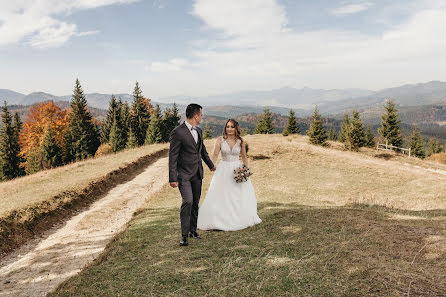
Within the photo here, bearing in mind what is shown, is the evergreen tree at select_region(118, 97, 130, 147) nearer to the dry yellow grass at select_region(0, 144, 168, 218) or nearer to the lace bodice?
the dry yellow grass at select_region(0, 144, 168, 218)

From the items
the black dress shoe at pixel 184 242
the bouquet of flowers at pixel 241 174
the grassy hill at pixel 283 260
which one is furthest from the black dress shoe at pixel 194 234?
the bouquet of flowers at pixel 241 174

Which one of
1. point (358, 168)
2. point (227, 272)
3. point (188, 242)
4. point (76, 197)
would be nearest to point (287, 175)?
point (358, 168)

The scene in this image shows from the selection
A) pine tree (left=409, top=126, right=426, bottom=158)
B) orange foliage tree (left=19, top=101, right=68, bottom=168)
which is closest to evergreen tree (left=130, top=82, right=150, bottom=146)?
orange foliage tree (left=19, top=101, right=68, bottom=168)

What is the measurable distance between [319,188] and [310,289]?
16.4 m

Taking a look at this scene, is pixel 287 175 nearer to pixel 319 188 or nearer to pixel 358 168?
pixel 319 188

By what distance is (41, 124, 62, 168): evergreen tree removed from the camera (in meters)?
52.0

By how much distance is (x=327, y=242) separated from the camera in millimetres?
6004

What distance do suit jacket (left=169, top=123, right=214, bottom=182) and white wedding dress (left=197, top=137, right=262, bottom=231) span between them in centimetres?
154

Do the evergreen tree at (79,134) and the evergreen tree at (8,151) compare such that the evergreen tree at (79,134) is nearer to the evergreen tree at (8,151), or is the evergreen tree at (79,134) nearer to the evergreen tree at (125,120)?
the evergreen tree at (125,120)

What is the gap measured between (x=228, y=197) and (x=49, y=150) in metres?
55.9

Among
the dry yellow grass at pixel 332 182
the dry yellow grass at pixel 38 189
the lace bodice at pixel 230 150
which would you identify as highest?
the lace bodice at pixel 230 150

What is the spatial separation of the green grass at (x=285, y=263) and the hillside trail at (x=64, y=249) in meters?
1.53

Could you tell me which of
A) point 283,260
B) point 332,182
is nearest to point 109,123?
point 332,182

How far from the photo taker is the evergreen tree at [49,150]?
52.0 metres
